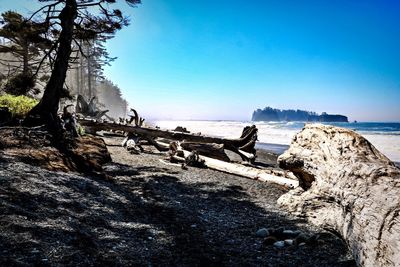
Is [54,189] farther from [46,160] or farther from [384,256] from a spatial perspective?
[384,256]

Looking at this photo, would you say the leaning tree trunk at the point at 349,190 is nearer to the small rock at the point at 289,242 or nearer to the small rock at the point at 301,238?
the small rock at the point at 301,238

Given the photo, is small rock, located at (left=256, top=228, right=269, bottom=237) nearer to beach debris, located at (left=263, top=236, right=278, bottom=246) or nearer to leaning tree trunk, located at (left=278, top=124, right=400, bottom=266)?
beach debris, located at (left=263, top=236, right=278, bottom=246)

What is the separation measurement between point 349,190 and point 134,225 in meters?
3.38

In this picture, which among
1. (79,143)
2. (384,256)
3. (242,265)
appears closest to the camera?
(384,256)

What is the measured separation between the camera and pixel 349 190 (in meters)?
4.21

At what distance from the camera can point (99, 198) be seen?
534 cm

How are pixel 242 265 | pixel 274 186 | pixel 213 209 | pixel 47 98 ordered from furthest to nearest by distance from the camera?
pixel 47 98
pixel 274 186
pixel 213 209
pixel 242 265

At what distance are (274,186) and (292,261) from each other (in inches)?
180

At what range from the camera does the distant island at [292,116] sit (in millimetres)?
119125

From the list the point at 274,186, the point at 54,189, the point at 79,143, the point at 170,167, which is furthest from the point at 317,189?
the point at 79,143

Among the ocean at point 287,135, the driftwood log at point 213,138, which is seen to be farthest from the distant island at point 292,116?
the driftwood log at point 213,138

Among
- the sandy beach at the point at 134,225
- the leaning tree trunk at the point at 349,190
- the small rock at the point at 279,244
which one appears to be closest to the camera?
the leaning tree trunk at the point at 349,190

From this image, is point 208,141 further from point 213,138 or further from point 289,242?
point 289,242

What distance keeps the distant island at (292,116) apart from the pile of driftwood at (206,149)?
10988 centimetres
